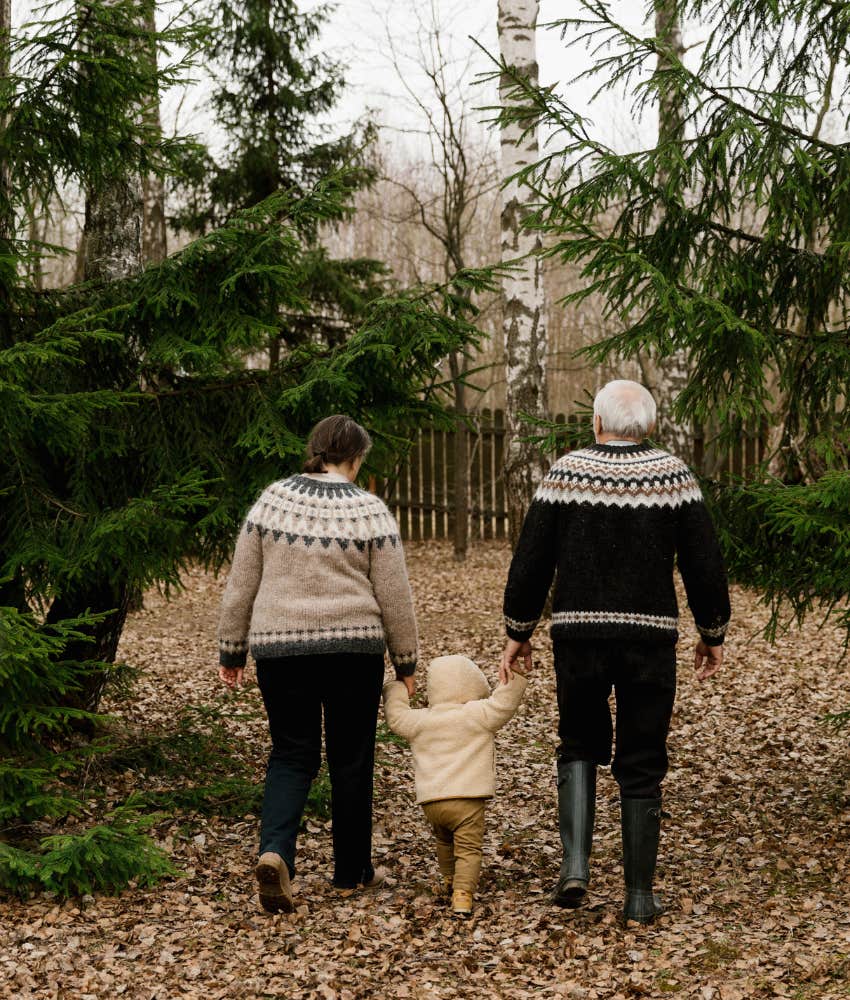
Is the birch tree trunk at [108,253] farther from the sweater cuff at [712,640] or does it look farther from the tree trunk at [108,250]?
the sweater cuff at [712,640]

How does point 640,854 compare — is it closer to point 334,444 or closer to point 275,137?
point 334,444

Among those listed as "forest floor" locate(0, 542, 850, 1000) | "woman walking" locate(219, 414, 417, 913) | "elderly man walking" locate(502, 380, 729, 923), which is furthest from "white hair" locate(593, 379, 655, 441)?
"forest floor" locate(0, 542, 850, 1000)

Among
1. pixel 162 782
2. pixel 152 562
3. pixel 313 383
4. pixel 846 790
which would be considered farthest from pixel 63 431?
pixel 846 790

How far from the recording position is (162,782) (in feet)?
17.5

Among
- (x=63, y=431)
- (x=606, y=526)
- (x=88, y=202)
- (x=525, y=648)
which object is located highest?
(x=88, y=202)

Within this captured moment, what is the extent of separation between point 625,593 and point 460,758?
2.82 ft

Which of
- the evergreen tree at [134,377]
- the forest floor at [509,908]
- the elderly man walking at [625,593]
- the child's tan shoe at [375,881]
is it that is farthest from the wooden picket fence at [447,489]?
the elderly man walking at [625,593]

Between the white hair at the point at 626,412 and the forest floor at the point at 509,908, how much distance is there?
1.76 m

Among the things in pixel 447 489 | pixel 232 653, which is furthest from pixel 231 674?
pixel 447 489

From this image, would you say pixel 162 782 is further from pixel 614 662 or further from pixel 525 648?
pixel 614 662

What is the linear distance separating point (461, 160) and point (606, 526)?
9.99 metres

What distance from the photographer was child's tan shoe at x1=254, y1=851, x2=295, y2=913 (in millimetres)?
3809

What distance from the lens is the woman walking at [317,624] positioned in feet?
12.9

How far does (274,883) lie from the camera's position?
12.5 feet
